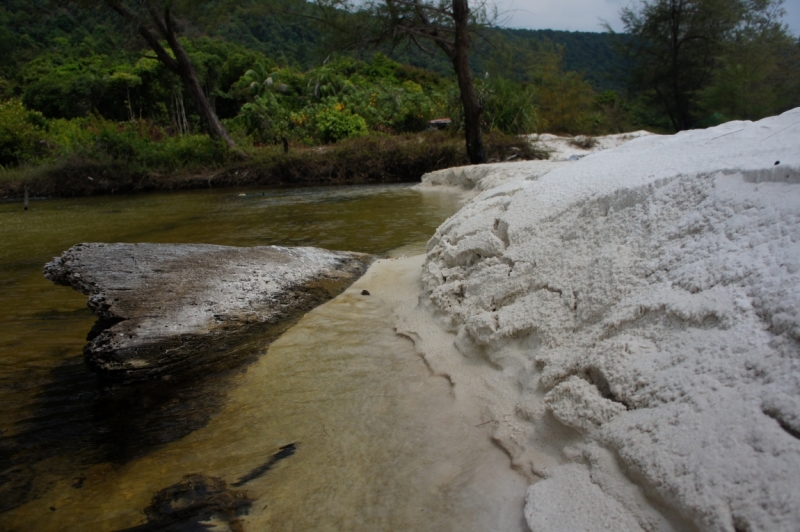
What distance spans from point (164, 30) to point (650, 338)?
1626cm

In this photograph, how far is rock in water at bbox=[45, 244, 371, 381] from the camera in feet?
7.87

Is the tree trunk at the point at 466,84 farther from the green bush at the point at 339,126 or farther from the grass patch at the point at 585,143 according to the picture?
the green bush at the point at 339,126

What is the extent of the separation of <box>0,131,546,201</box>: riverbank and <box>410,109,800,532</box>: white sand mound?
10564mm

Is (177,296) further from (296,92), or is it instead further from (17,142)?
(296,92)

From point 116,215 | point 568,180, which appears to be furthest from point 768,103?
point 116,215

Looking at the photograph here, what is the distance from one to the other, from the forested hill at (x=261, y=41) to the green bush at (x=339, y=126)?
2812 millimetres

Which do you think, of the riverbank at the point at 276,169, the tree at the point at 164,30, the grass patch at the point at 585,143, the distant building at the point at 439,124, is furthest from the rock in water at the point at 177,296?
the distant building at the point at 439,124

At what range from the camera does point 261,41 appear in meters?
44.1

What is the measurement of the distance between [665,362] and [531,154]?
11976 mm

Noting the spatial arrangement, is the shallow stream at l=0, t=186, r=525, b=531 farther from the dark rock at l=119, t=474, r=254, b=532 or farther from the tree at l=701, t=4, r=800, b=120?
the tree at l=701, t=4, r=800, b=120

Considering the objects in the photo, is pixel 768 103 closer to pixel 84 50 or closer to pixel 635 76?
pixel 635 76

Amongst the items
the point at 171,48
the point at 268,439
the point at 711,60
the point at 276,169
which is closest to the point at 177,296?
the point at 268,439

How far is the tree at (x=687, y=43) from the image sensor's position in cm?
1652

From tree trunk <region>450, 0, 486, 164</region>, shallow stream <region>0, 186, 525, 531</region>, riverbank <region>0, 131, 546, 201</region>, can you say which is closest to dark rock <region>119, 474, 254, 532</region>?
shallow stream <region>0, 186, 525, 531</region>
